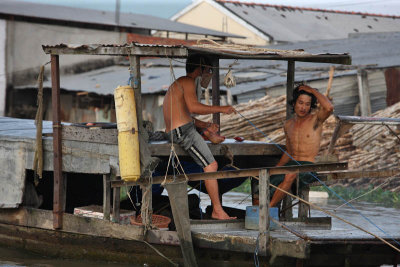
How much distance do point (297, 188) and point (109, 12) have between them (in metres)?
23.4

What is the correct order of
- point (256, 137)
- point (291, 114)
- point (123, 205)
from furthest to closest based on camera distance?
point (256, 137), point (123, 205), point (291, 114)

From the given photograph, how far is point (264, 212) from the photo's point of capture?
6445 mm

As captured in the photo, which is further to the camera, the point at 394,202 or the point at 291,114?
the point at 394,202

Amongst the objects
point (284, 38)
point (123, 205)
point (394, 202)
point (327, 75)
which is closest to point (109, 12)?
point (284, 38)

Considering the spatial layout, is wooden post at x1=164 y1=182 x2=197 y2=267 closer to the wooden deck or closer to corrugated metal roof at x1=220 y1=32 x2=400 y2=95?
the wooden deck

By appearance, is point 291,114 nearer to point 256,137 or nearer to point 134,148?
point 134,148

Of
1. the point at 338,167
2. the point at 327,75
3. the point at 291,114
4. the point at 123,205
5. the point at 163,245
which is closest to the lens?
the point at 338,167

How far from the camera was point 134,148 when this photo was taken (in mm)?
Answer: 6746

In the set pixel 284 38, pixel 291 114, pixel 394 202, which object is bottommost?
pixel 394 202

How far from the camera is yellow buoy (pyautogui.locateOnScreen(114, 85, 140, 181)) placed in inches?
264

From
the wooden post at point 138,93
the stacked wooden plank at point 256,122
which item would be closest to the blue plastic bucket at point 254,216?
the wooden post at point 138,93

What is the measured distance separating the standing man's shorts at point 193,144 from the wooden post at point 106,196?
77 cm

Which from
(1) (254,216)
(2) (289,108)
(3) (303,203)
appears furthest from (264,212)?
(2) (289,108)

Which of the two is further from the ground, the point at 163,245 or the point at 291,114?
the point at 291,114
